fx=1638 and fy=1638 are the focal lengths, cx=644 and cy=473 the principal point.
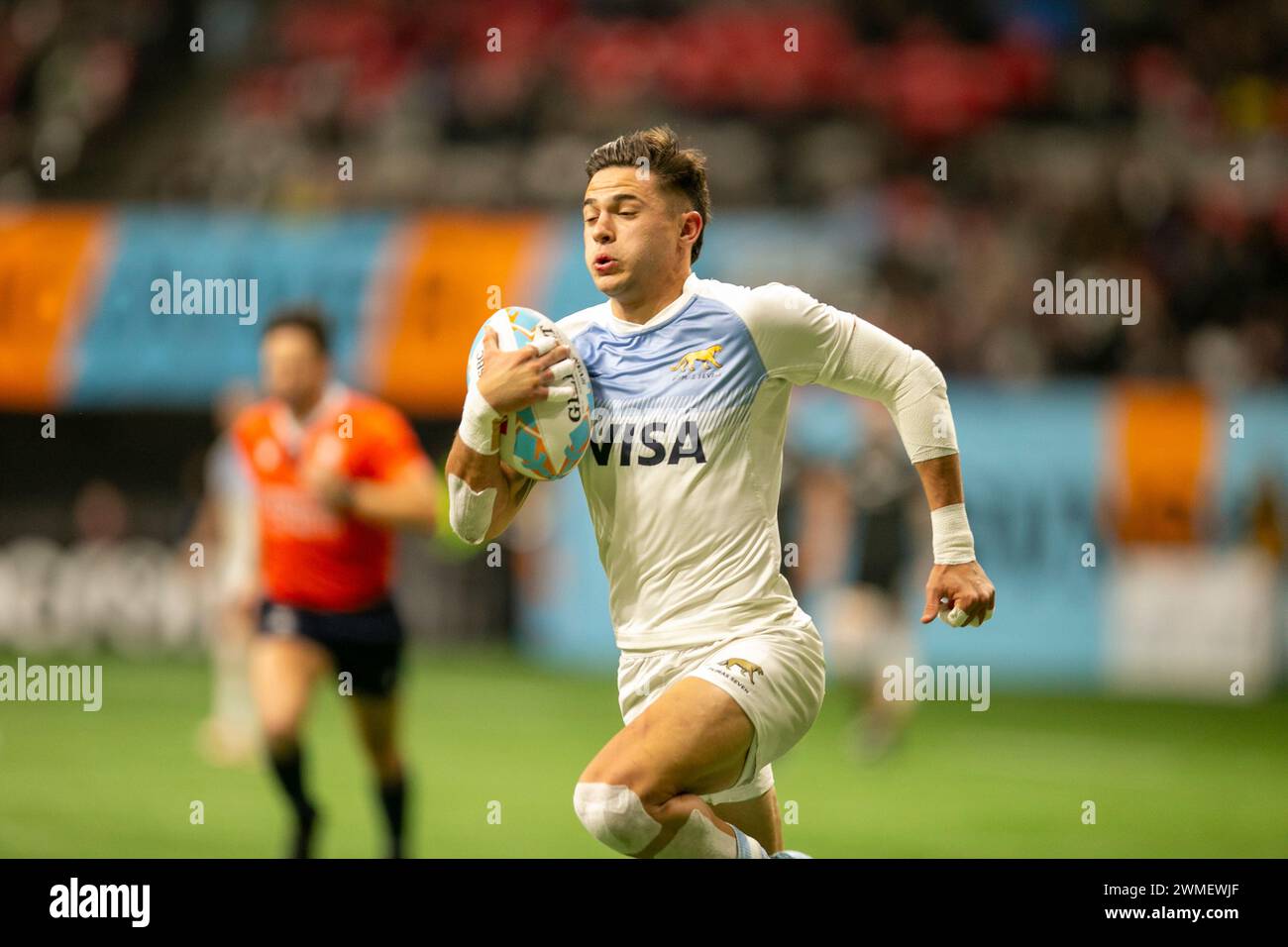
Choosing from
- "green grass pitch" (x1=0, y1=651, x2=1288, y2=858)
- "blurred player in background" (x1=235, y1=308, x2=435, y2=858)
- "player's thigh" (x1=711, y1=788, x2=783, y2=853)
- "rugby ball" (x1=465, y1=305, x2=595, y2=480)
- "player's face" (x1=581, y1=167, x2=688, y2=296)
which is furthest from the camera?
"green grass pitch" (x1=0, y1=651, x2=1288, y2=858)

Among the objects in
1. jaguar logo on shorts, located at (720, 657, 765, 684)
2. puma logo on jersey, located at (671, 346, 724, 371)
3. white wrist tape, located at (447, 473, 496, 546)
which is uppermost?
puma logo on jersey, located at (671, 346, 724, 371)

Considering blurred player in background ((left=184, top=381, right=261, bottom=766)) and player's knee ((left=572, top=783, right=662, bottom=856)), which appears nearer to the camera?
player's knee ((left=572, top=783, right=662, bottom=856))

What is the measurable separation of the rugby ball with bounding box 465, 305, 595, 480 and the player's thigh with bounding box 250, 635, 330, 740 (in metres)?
2.43

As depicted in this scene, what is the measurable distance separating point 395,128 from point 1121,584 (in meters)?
8.58

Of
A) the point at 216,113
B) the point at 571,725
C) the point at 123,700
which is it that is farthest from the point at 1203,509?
the point at 216,113

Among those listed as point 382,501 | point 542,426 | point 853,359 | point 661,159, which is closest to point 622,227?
point 661,159

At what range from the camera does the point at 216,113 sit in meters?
18.3

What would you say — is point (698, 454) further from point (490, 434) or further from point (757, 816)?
point (757, 816)

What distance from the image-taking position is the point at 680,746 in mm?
4391

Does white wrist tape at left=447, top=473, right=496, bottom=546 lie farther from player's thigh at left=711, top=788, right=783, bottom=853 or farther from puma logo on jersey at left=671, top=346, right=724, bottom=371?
player's thigh at left=711, top=788, right=783, bottom=853

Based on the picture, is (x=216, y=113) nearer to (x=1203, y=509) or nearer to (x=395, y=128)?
(x=395, y=128)

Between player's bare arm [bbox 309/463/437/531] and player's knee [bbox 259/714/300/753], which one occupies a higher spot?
player's bare arm [bbox 309/463/437/531]

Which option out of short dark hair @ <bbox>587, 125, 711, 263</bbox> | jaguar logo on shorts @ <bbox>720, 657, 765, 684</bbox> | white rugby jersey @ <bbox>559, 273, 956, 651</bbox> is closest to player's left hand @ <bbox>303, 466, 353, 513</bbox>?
white rugby jersey @ <bbox>559, 273, 956, 651</bbox>

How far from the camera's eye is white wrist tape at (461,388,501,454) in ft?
15.0
